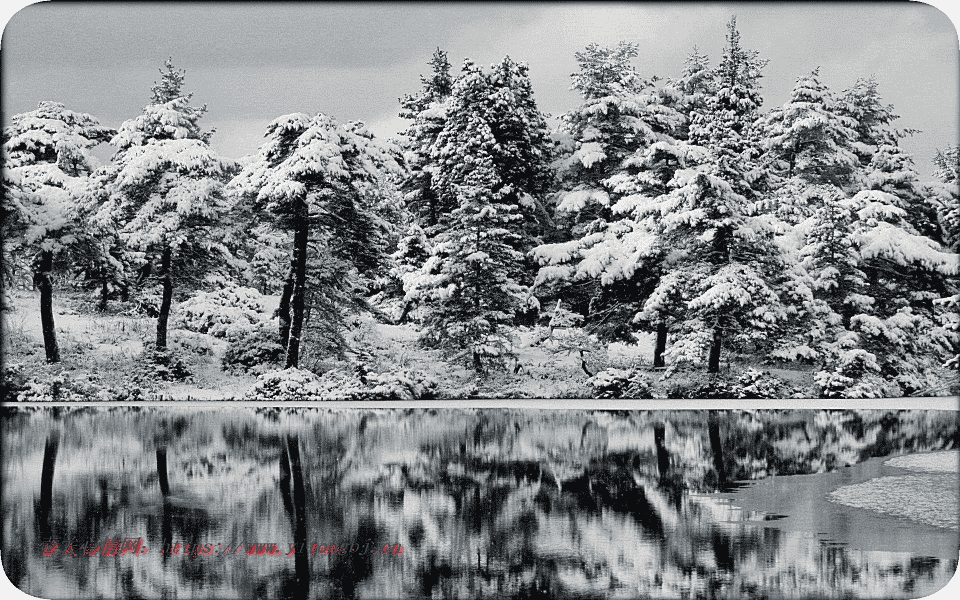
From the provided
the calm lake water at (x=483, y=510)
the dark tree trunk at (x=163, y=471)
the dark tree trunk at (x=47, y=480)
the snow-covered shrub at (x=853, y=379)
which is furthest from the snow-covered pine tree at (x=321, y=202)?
the snow-covered shrub at (x=853, y=379)

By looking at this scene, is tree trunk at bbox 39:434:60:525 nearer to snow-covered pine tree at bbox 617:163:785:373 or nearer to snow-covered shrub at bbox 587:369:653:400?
snow-covered shrub at bbox 587:369:653:400

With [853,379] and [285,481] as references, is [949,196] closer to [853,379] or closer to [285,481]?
[853,379]

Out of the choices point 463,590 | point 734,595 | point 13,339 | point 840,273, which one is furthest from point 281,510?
point 840,273

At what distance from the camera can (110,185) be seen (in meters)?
32.8

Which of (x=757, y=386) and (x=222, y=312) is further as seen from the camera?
(x=222, y=312)

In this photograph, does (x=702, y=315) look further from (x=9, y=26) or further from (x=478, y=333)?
(x=9, y=26)

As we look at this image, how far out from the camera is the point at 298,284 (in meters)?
33.5

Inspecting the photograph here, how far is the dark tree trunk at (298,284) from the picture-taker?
32.8m

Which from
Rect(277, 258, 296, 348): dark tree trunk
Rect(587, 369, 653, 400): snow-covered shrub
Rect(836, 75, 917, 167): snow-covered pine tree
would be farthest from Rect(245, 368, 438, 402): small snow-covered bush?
Rect(836, 75, 917, 167): snow-covered pine tree

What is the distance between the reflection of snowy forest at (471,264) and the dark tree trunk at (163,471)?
12069mm

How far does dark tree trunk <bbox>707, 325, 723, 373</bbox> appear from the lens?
104 ft

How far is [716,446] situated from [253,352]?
62.0ft

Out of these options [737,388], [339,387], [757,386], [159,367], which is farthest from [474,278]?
[159,367]

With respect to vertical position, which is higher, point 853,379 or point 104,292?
point 104,292
